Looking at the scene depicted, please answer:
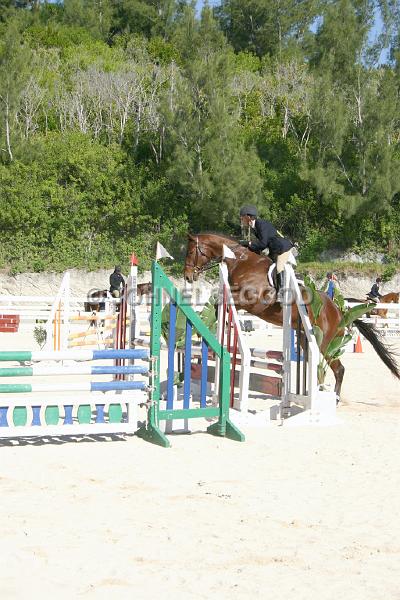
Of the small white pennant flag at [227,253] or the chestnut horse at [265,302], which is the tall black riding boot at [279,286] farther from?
the small white pennant flag at [227,253]

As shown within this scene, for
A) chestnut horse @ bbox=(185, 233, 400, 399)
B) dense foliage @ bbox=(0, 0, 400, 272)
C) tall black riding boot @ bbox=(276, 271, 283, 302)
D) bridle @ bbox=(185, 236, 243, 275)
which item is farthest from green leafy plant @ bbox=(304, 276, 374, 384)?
dense foliage @ bbox=(0, 0, 400, 272)

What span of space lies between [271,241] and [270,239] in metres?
0.03

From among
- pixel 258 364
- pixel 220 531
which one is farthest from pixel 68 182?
pixel 220 531

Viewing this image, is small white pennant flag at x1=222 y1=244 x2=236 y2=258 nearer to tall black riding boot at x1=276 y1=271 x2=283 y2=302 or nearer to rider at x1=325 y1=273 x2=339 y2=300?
tall black riding boot at x1=276 y1=271 x2=283 y2=302

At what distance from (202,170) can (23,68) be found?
8801 millimetres

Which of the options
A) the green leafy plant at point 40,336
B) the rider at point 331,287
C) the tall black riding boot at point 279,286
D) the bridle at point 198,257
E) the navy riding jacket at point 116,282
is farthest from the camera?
the navy riding jacket at point 116,282

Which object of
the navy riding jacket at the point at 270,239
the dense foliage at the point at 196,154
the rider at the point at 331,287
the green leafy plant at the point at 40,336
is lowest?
the green leafy plant at the point at 40,336

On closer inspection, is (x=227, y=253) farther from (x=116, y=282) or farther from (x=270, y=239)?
(x=116, y=282)

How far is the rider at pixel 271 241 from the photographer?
8.18 meters

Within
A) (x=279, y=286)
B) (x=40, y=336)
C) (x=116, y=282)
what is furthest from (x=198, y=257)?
(x=116, y=282)

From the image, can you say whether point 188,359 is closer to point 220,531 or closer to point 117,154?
point 220,531

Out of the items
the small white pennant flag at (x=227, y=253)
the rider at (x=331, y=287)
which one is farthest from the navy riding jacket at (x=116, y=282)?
the small white pennant flag at (x=227, y=253)

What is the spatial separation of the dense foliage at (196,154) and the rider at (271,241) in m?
21.8

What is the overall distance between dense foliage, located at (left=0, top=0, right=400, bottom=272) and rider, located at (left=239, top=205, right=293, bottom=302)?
71.7 ft
